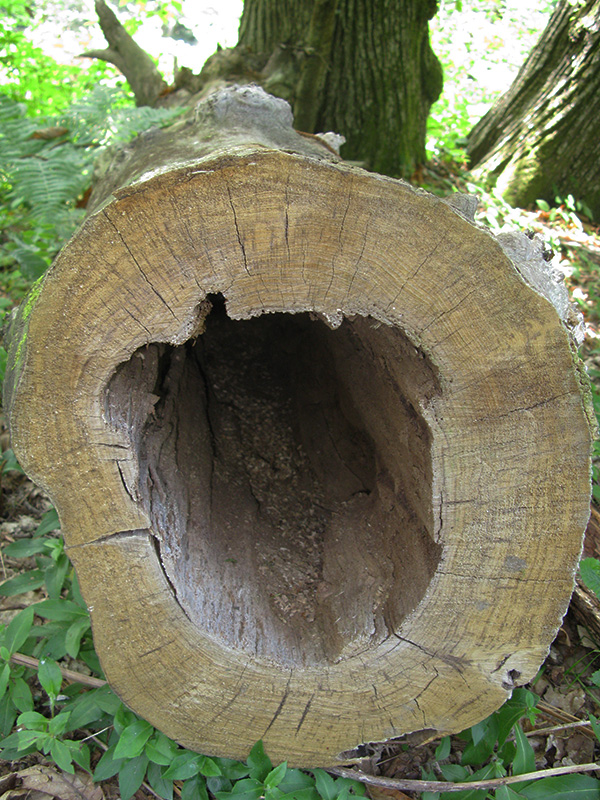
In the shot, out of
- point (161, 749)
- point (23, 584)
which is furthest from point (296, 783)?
point (23, 584)

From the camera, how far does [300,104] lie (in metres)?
3.54

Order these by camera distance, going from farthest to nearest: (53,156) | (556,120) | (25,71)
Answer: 1. (25,71)
2. (556,120)
3. (53,156)

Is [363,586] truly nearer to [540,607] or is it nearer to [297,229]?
[540,607]

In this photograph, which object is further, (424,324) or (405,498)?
(405,498)

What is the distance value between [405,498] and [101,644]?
971 mm

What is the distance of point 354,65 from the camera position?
11.6 feet

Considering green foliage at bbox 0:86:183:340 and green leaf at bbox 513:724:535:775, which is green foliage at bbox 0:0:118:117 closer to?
green foliage at bbox 0:86:183:340

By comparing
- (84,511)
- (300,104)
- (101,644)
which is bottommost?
(101,644)

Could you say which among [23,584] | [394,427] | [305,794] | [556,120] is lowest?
[305,794]

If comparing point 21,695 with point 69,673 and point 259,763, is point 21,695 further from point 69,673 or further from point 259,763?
point 259,763

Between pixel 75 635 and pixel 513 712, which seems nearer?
pixel 513 712

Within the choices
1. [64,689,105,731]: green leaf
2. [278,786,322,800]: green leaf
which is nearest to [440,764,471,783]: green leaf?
[278,786,322,800]: green leaf

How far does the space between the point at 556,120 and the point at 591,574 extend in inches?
138

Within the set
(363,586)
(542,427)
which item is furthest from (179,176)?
(363,586)
